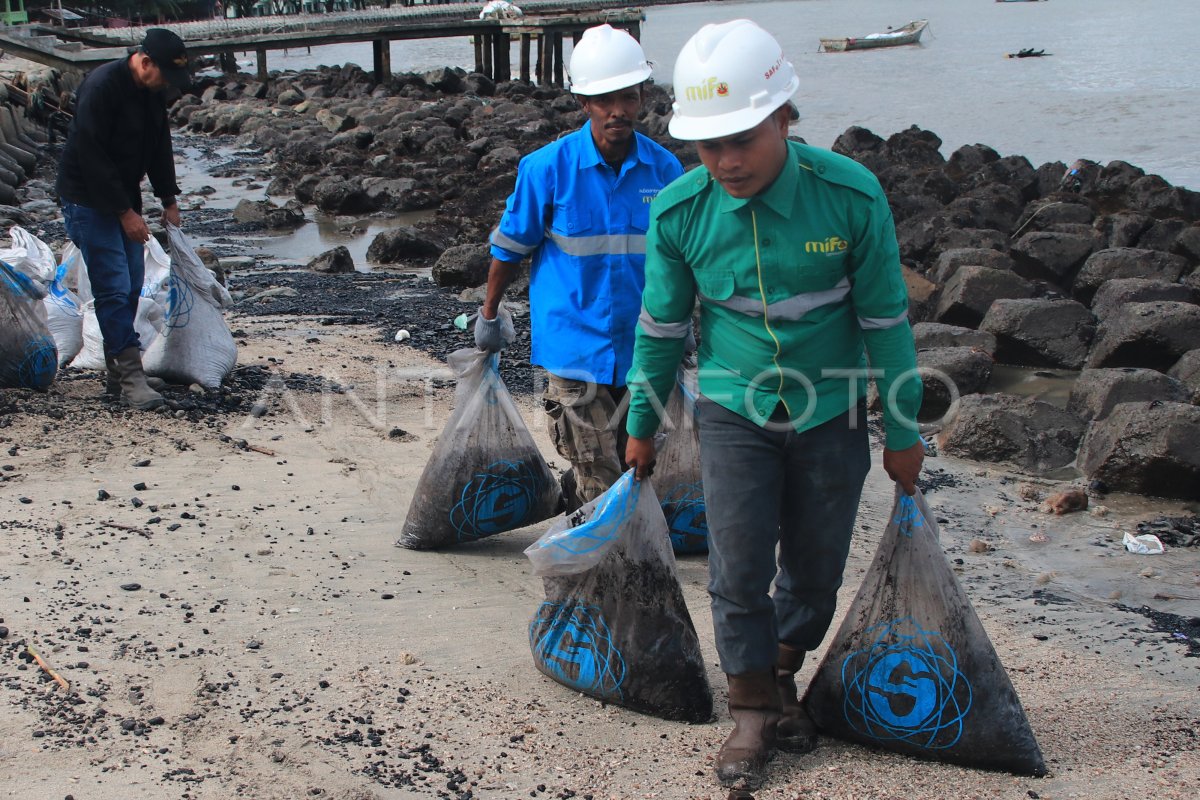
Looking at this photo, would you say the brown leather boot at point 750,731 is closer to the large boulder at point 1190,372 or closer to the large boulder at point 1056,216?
the large boulder at point 1190,372

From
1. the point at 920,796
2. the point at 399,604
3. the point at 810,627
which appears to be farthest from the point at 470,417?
the point at 920,796

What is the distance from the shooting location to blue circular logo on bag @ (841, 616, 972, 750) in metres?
2.93

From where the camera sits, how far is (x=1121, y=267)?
425 inches

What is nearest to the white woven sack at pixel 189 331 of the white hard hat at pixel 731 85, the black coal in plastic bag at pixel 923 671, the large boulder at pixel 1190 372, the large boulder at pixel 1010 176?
the white hard hat at pixel 731 85

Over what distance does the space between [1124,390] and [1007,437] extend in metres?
1.20

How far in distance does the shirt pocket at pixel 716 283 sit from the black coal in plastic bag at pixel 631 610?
0.60m

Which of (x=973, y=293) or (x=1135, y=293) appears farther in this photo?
(x=973, y=293)

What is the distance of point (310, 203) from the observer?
58.3 ft

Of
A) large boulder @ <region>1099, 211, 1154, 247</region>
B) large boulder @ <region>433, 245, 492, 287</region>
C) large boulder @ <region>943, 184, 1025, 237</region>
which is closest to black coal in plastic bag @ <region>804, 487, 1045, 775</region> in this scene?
large boulder @ <region>433, 245, 492, 287</region>

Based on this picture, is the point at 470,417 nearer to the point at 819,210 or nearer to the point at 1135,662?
the point at 819,210

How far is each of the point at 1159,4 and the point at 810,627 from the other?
77611 millimetres

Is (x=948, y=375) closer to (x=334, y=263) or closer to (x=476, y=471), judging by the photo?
(x=476, y=471)

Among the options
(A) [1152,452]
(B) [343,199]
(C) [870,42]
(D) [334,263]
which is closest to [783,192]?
(A) [1152,452]

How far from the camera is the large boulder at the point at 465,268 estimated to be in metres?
10.5
